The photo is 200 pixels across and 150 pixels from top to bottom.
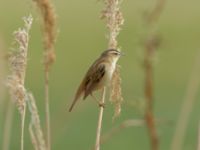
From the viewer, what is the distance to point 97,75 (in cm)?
480

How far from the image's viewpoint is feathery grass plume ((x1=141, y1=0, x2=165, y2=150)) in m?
3.06

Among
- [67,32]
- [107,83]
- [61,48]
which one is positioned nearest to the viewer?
[107,83]

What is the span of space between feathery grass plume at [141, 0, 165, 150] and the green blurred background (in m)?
5.72

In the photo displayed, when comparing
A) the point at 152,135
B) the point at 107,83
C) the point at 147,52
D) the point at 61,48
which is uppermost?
the point at 61,48

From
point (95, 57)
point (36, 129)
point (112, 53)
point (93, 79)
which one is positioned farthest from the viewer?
point (95, 57)

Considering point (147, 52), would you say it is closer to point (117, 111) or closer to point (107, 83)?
point (117, 111)

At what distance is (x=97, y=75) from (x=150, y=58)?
1.76 m

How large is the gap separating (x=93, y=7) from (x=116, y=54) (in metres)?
16.1

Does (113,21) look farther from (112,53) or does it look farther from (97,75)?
(97,75)

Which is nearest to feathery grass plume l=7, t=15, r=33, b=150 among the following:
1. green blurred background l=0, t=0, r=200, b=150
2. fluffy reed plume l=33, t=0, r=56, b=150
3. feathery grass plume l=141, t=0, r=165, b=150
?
fluffy reed plume l=33, t=0, r=56, b=150

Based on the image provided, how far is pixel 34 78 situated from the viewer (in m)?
15.7

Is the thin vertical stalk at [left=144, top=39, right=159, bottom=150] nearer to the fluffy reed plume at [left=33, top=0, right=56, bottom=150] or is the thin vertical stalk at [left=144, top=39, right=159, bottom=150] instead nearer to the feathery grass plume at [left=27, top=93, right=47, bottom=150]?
the feathery grass plume at [left=27, top=93, right=47, bottom=150]

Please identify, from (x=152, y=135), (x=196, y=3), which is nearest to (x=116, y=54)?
(x=152, y=135)

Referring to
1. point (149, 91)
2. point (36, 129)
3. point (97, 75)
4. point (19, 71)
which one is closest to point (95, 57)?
point (97, 75)
